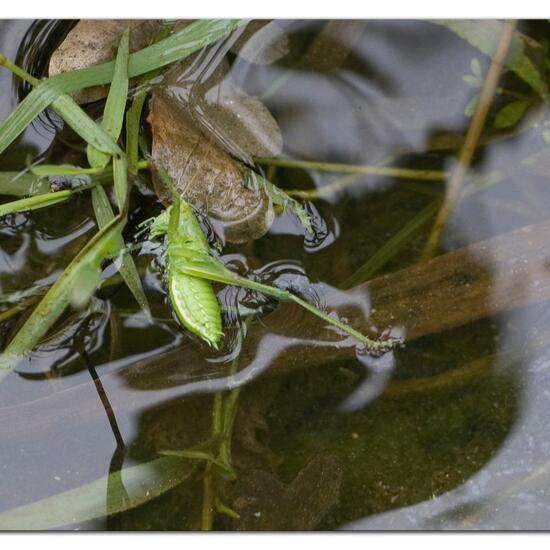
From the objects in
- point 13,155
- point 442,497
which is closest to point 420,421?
point 442,497

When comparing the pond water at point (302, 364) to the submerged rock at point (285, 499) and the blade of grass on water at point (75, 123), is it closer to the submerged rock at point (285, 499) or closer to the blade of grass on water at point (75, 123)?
the submerged rock at point (285, 499)

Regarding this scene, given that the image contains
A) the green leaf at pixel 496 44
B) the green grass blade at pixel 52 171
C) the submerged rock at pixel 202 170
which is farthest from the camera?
the green leaf at pixel 496 44

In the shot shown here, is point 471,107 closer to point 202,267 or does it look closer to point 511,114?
point 511,114

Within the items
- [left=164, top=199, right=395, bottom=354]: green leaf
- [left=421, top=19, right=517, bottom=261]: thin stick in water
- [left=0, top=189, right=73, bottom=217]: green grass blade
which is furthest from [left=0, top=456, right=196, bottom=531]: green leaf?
[left=421, top=19, right=517, bottom=261]: thin stick in water

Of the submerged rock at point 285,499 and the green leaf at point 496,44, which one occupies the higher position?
the green leaf at point 496,44

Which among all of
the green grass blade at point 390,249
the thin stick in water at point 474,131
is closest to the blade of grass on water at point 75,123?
the green grass blade at point 390,249

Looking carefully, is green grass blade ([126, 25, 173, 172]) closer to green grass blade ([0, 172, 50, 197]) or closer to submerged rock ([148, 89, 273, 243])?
submerged rock ([148, 89, 273, 243])

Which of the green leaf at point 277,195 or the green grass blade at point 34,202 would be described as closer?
the green grass blade at point 34,202
